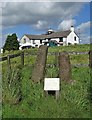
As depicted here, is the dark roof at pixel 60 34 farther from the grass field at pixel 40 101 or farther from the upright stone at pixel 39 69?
the grass field at pixel 40 101

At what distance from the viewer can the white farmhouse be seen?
74.3m

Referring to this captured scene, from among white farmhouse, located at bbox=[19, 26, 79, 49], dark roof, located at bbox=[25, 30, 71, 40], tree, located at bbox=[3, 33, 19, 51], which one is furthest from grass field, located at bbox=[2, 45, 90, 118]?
dark roof, located at bbox=[25, 30, 71, 40]

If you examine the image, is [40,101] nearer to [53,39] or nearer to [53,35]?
[53,39]

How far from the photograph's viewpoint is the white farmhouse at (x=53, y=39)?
74.3 m

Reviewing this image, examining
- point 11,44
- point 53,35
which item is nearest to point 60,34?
point 53,35

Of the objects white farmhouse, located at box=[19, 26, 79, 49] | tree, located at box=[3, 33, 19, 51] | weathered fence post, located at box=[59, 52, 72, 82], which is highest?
white farmhouse, located at box=[19, 26, 79, 49]

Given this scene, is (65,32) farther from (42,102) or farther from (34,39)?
(42,102)

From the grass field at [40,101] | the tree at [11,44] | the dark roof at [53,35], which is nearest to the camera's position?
the grass field at [40,101]

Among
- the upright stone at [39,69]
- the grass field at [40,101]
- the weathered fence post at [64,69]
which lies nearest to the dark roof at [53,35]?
the upright stone at [39,69]

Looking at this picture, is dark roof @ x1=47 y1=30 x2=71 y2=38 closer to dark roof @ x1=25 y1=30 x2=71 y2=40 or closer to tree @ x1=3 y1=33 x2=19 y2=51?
dark roof @ x1=25 y1=30 x2=71 y2=40

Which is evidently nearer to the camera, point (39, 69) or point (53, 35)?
point (39, 69)

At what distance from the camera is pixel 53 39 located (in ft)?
248

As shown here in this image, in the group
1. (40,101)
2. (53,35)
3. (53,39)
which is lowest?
(40,101)

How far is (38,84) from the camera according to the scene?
374 inches
